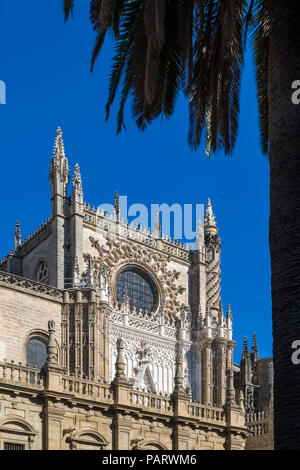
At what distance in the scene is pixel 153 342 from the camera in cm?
4338

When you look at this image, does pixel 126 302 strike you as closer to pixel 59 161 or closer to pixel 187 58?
pixel 59 161

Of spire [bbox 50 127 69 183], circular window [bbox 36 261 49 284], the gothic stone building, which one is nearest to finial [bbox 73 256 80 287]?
the gothic stone building

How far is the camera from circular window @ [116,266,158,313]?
4422 centimetres

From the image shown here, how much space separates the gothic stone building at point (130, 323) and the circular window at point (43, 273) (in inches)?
3.0

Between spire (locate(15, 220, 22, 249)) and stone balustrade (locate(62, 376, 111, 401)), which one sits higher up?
spire (locate(15, 220, 22, 249))

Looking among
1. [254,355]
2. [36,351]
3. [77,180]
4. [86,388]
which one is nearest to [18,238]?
[77,180]

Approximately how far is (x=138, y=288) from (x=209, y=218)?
10.8 meters

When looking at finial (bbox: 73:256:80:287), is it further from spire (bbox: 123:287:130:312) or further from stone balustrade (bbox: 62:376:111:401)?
A: stone balustrade (bbox: 62:376:111:401)

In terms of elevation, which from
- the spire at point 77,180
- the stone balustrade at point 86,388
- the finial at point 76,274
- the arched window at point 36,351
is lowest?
the stone balustrade at point 86,388

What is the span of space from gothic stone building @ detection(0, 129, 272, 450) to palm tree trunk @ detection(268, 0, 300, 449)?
13185 mm

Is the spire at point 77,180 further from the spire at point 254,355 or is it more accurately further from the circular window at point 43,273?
the spire at point 254,355

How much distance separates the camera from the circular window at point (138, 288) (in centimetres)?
4422

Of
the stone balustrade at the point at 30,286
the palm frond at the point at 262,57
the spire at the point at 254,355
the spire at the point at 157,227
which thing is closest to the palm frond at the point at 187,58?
the palm frond at the point at 262,57

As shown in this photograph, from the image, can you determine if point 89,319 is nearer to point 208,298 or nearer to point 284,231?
point 208,298
